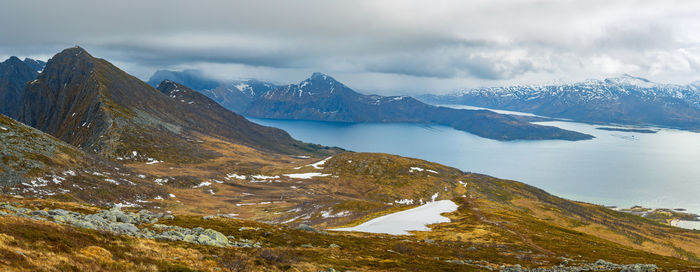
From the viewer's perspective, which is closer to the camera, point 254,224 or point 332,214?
point 254,224

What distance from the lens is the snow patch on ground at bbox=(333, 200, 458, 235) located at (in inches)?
2962

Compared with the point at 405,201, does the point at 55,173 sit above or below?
above

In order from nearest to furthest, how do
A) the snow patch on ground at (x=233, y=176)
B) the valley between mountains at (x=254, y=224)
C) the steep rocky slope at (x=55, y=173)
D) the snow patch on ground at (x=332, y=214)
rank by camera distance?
the valley between mountains at (x=254, y=224), the steep rocky slope at (x=55, y=173), the snow patch on ground at (x=332, y=214), the snow patch on ground at (x=233, y=176)

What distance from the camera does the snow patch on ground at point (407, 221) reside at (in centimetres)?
7524

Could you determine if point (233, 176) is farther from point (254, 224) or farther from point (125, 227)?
point (125, 227)

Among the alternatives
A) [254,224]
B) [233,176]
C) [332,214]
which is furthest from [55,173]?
[233,176]

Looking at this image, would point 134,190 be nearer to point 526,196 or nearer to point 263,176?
point 263,176

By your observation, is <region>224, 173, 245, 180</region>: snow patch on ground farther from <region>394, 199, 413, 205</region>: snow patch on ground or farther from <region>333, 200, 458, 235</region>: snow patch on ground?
<region>333, 200, 458, 235</region>: snow patch on ground

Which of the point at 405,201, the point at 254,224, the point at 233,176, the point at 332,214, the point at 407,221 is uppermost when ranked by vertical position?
the point at 254,224

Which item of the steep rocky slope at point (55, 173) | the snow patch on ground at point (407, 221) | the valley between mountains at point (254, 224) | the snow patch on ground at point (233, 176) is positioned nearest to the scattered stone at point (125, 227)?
the valley between mountains at point (254, 224)

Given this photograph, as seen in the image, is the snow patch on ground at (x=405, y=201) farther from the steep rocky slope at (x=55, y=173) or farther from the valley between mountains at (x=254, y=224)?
the steep rocky slope at (x=55, y=173)

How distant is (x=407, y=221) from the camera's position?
8538cm

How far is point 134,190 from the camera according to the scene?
381 feet

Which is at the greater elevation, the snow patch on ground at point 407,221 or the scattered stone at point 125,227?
the scattered stone at point 125,227
